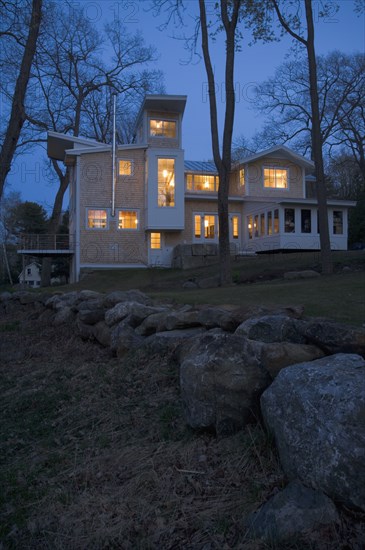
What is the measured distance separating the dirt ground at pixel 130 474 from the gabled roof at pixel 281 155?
22.7 metres

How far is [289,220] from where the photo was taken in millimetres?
24422

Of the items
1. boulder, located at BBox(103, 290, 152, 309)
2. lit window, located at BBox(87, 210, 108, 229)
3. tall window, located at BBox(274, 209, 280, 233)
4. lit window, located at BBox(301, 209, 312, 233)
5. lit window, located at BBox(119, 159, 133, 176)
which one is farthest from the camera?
lit window, located at BBox(301, 209, 312, 233)

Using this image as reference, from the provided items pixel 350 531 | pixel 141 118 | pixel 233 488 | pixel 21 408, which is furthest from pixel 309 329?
pixel 141 118

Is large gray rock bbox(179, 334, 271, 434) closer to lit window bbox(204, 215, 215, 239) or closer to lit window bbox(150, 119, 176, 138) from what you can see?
lit window bbox(150, 119, 176, 138)

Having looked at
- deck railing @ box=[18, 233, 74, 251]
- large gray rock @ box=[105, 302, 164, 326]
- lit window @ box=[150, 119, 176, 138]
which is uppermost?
lit window @ box=[150, 119, 176, 138]

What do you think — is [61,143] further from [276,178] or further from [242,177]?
[276,178]

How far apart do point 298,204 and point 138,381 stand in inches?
837

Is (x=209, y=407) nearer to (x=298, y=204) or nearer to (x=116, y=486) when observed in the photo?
(x=116, y=486)

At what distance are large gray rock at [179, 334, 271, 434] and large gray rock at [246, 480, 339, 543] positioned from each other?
788 millimetres

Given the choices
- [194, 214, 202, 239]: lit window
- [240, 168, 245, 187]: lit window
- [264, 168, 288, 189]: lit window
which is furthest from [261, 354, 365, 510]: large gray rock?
[264, 168, 288, 189]: lit window

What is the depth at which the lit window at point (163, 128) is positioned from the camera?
23.9 meters

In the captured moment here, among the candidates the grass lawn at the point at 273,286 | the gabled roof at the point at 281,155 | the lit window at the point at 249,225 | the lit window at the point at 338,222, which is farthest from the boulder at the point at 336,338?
the gabled roof at the point at 281,155

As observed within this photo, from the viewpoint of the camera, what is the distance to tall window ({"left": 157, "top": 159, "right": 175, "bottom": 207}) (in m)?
23.5

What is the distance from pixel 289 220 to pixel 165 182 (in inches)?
259
